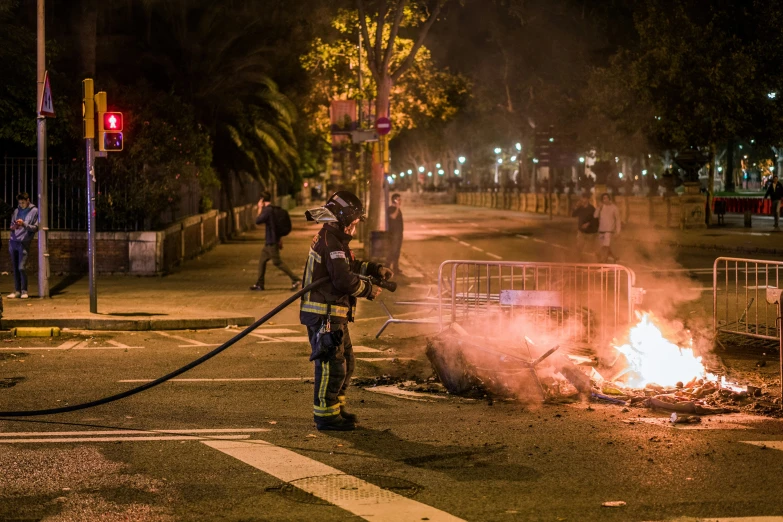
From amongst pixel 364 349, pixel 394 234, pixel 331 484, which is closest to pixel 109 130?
pixel 364 349

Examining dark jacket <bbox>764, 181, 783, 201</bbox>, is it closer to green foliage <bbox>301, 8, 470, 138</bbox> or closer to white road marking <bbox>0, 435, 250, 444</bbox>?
green foliage <bbox>301, 8, 470, 138</bbox>

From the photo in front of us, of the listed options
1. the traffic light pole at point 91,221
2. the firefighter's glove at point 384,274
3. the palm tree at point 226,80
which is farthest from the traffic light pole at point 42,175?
the palm tree at point 226,80

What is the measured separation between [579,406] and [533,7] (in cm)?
5264

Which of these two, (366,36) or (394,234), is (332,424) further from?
(366,36)

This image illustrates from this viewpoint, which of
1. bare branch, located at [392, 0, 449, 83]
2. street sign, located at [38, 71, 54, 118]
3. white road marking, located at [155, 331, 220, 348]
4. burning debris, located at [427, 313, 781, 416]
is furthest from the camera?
bare branch, located at [392, 0, 449, 83]

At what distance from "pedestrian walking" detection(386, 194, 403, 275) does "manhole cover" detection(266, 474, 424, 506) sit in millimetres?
14602

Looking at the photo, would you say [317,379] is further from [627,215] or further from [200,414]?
[627,215]

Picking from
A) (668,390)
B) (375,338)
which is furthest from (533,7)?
(668,390)

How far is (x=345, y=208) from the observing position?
787cm

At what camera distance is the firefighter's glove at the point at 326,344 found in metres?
7.73

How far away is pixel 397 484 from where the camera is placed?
20.8ft

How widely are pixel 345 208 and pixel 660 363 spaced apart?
3.54 m

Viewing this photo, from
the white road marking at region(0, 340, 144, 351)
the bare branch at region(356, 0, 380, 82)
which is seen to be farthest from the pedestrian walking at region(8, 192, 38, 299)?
the bare branch at region(356, 0, 380, 82)

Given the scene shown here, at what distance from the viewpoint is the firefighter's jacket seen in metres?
7.75
